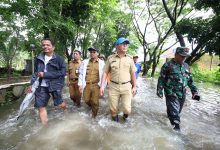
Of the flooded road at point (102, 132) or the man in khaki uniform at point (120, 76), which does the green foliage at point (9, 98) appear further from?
the man in khaki uniform at point (120, 76)

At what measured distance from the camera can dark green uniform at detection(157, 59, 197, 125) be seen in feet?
18.4

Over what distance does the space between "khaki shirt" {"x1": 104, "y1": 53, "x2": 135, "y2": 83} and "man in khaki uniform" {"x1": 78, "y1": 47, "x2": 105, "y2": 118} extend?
82 cm

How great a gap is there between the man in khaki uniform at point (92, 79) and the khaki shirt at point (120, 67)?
82cm

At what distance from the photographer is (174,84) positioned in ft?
18.6

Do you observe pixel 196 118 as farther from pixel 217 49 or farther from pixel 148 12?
pixel 148 12

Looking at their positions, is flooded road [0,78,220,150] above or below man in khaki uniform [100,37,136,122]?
below

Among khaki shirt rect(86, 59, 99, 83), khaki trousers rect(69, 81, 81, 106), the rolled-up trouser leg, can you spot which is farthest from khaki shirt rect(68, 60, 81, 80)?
the rolled-up trouser leg

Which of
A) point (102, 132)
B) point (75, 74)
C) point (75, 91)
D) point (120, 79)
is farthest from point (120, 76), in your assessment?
point (75, 91)

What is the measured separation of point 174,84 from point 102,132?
1890 millimetres

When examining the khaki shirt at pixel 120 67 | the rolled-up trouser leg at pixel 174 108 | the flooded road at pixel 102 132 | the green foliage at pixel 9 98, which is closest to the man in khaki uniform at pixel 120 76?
the khaki shirt at pixel 120 67

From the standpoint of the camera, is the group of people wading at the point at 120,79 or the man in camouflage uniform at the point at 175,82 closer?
the group of people wading at the point at 120,79

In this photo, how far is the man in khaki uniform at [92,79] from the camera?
6699mm

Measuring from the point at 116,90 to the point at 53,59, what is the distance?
1.58 m

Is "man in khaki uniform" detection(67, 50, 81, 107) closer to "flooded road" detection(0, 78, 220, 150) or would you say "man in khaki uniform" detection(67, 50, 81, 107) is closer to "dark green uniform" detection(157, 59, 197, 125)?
"flooded road" detection(0, 78, 220, 150)
